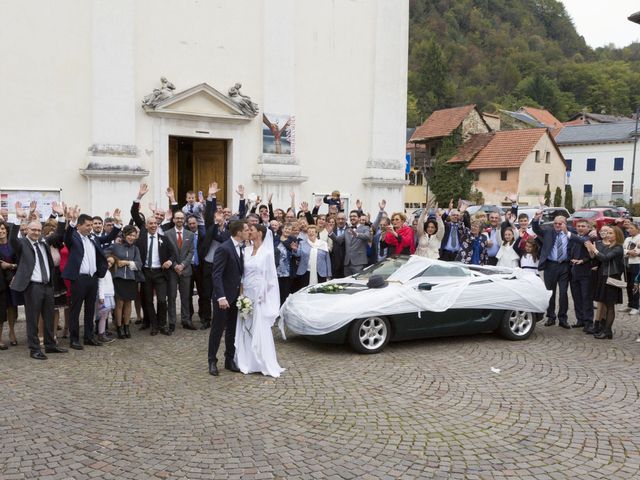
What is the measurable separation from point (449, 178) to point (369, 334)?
45.6 metres

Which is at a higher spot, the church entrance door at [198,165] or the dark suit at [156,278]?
the church entrance door at [198,165]

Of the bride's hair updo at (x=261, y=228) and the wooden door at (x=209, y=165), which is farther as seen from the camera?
the wooden door at (x=209, y=165)

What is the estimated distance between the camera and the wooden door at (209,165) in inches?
713

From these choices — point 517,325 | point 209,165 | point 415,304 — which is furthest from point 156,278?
point 209,165

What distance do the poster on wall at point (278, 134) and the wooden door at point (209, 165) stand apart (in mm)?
1290

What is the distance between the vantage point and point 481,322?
31.1ft

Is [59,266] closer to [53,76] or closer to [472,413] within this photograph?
[472,413]

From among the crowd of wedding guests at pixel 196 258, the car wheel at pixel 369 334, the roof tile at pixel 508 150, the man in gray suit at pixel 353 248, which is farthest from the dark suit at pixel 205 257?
the roof tile at pixel 508 150

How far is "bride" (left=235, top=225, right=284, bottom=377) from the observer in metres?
7.77

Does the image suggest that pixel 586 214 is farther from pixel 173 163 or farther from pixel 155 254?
pixel 155 254

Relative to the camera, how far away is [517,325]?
976cm

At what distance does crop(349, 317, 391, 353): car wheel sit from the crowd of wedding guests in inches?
86.2

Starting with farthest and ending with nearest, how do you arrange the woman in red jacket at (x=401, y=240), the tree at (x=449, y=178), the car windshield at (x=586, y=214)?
the tree at (x=449, y=178) → the car windshield at (x=586, y=214) → the woman in red jacket at (x=401, y=240)

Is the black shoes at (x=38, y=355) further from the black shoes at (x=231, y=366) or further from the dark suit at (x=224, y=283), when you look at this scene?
the black shoes at (x=231, y=366)
